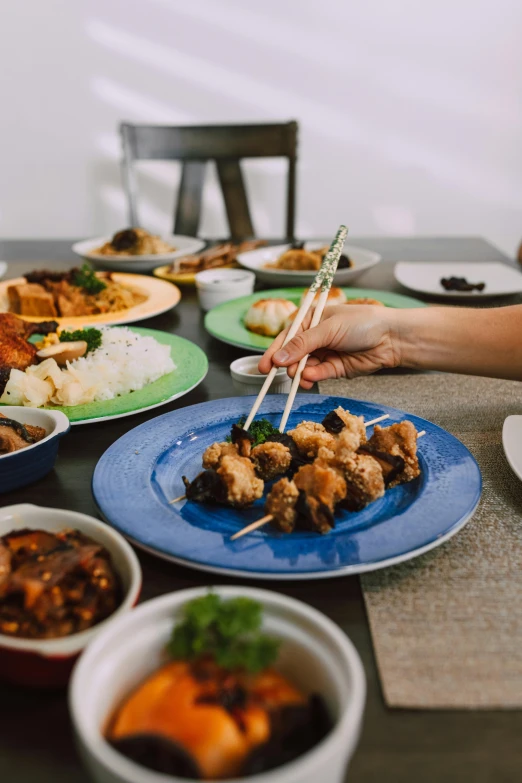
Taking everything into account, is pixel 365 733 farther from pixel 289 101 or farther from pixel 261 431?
pixel 289 101

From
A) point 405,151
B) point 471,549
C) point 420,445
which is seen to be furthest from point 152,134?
point 471,549

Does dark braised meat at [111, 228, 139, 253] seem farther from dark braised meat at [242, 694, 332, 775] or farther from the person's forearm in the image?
dark braised meat at [242, 694, 332, 775]

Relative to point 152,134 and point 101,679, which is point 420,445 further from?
point 152,134

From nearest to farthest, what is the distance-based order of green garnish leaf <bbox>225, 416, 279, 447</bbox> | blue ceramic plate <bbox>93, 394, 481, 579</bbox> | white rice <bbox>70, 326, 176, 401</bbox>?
blue ceramic plate <bbox>93, 394, 481, 579</bbox>, green garnish leaf <bbox>225, 416, 279, 447</bbox>, white rice <bbox>70, 326, 176, 401</bbox>

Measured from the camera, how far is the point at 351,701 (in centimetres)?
69

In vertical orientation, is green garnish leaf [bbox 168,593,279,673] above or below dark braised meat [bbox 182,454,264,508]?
above

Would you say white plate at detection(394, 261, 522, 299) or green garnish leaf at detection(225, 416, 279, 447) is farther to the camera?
white plate at detection(394, 261, 522, 299)

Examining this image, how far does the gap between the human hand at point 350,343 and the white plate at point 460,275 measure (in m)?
0.98

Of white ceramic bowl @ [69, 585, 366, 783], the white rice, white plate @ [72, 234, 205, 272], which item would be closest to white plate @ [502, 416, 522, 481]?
white ceramic bowl @ [69, 585, 366, 783]

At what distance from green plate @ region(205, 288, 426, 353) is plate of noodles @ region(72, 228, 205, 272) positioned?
0.77m

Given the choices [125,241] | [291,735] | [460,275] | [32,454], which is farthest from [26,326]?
[460,275]

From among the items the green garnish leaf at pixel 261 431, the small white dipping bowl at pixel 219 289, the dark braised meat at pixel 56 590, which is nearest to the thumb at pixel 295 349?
the green garnish leaf at pixel 261 431

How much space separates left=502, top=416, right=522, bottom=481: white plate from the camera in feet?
4.56

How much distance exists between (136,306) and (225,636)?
200cm
